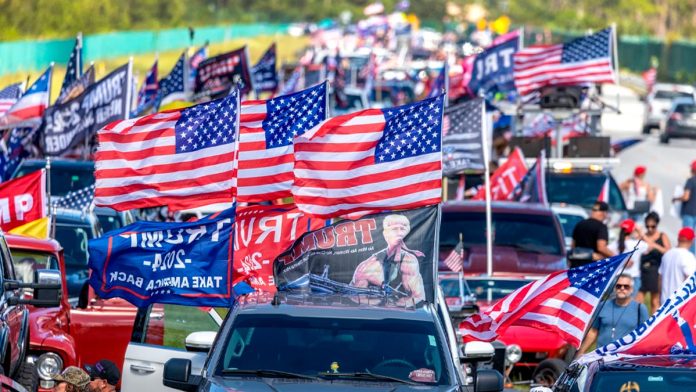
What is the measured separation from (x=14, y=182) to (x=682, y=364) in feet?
24.9

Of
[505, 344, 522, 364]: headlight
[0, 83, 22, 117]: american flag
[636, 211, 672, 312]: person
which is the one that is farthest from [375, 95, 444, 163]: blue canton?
[0, 83, 22, 117]: american flag

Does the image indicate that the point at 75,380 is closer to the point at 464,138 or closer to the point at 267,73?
the point at 464,138

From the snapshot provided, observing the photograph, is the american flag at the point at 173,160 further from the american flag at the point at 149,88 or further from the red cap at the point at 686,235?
the american flag at the point at 149,88

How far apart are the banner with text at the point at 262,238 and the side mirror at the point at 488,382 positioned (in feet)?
11.0

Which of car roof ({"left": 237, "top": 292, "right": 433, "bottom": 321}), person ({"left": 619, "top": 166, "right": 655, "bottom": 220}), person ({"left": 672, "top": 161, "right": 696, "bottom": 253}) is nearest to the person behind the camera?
car roof ({"left": 237, "top": 292, "right": 433, "bottom": 321})

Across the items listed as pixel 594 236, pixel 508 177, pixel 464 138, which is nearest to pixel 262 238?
pixel 594 236

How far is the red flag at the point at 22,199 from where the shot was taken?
15.9m

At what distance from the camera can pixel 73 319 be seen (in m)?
13.7

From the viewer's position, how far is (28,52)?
55344 millimetres

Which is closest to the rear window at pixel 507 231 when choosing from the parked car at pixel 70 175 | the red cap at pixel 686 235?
the red cap at pixel 686 235

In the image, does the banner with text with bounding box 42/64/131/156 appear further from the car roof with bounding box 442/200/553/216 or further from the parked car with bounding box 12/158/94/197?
the car roof with bounding box 442/200/553/216

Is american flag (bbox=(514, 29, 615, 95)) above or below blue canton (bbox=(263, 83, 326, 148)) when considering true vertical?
above

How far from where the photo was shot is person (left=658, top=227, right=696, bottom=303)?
58.1ft

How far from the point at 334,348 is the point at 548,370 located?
5.12m
